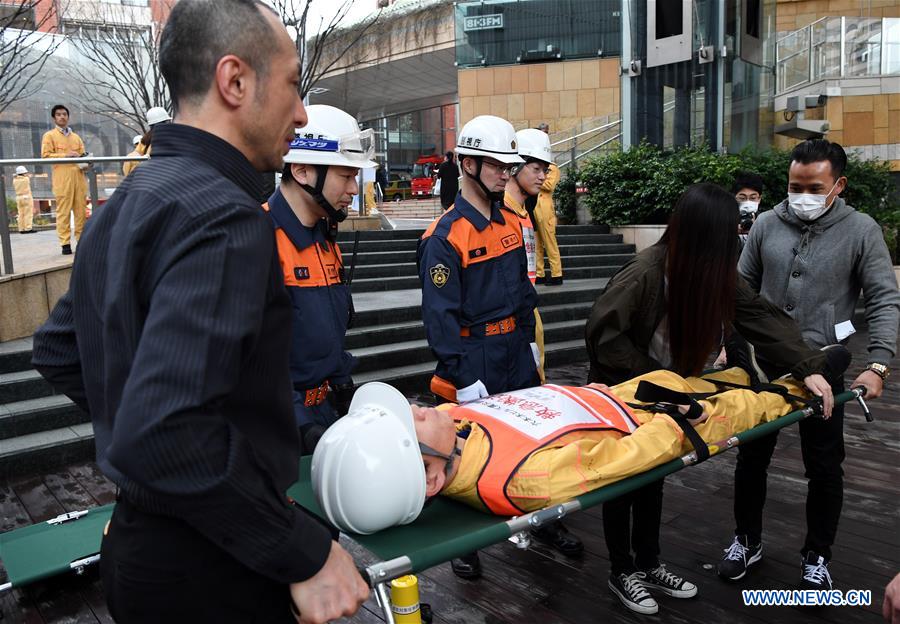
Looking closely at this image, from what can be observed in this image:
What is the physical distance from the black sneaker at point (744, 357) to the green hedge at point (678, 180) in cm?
896

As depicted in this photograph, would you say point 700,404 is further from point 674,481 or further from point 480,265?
point 674,481

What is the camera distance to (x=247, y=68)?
3.66ft

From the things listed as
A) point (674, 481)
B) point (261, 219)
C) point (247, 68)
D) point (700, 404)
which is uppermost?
point (247, 68)

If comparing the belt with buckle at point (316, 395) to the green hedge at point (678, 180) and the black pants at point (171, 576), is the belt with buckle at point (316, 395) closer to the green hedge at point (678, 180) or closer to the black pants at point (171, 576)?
the black pants at point (171, 576)

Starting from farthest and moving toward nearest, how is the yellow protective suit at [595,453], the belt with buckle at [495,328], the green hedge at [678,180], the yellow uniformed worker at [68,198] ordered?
the green hedge at [678,180], the yellow uniformed worker at [68,198], the belt with buckle at [495,328], the yellow protective suit at [595,453]

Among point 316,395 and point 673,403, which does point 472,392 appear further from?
point 673,403

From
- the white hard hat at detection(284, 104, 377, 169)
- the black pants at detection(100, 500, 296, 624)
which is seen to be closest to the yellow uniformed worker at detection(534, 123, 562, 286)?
the white hard hat at detection(284, 104, 377, 169)

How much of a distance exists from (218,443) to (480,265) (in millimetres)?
2426

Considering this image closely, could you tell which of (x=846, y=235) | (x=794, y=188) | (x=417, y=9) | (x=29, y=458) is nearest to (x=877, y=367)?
(x=846, y=235)

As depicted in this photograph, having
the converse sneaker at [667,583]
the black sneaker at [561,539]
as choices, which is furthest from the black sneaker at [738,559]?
the black sneaker at [561,539]

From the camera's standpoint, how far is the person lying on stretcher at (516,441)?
1.72m

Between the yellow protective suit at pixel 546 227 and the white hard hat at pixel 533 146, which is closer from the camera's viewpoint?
the white hard hat at pixel 533 146

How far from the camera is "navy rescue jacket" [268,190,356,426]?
2.47m

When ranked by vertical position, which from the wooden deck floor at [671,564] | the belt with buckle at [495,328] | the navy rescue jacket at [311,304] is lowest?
the wooden deck floor at [671,564]
